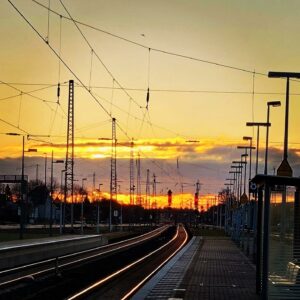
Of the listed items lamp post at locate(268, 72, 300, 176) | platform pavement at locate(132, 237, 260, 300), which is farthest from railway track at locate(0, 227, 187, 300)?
lamp post at locate(268, 72, 300, 176)

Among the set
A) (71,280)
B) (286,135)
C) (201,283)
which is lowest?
(71,280)

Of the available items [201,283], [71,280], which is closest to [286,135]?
[201,283]

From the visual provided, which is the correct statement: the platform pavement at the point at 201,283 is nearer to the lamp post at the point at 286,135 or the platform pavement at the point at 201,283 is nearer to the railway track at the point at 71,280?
the railway track at the point at 71,280

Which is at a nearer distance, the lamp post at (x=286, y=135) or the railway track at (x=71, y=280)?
the railway track at (x=71, y=280)

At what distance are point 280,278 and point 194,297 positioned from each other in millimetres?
2762

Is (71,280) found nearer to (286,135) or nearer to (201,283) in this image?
(201,283)

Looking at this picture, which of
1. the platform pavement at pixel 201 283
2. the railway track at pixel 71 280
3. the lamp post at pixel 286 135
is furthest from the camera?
the lamp post at pixel 286 135

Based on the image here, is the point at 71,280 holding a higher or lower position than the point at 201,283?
lower

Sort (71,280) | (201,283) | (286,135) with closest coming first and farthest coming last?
(201,283)
(71,280)
(286,135)

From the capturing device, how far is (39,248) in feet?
114

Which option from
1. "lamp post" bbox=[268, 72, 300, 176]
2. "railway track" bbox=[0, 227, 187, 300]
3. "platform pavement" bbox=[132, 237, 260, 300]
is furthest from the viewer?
"lamp post" bbox=[268, 72, 300, 176]

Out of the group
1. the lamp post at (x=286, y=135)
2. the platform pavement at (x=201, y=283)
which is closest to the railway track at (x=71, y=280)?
the platform pavement at (x=201, y=283)

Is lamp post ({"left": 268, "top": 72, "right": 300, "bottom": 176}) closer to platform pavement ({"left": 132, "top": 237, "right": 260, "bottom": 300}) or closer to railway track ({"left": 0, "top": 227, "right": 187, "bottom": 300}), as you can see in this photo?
platform pavement ({"left": 132, "top": 237, "right": 260, "bottom": 300})

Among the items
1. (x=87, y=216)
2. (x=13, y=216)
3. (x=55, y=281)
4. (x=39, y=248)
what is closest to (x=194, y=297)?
(x=55, y=281)
